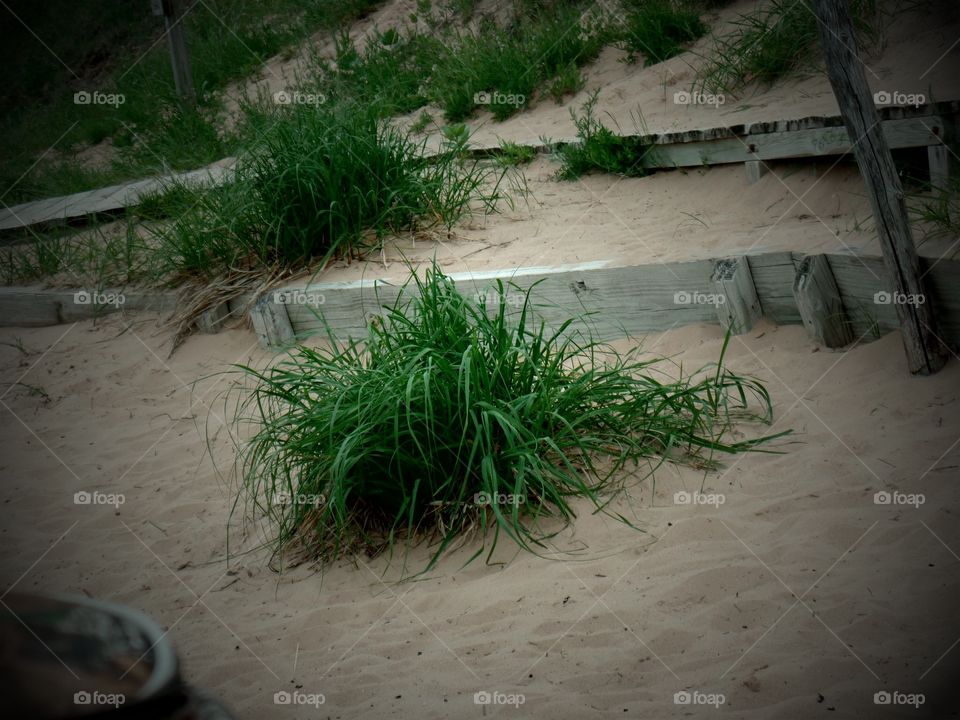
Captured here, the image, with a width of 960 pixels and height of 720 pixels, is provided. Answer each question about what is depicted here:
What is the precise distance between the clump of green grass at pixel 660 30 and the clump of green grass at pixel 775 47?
31.3 inches

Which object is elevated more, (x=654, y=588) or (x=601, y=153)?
(x=601, y=153)

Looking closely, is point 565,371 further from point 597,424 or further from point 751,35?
point 751,35

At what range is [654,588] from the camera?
2643 millimetres

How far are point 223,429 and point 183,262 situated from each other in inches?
67.9

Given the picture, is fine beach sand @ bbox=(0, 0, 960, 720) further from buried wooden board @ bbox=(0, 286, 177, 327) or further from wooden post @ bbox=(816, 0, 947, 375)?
buried wooden board @ bbox=(0, 286, 177, 327)

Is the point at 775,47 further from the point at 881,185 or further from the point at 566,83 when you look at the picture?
the point at 881,185

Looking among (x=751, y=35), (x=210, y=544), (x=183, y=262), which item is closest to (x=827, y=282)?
(x=210, y=544)

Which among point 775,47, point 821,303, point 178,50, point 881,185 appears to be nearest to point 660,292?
point 821,303

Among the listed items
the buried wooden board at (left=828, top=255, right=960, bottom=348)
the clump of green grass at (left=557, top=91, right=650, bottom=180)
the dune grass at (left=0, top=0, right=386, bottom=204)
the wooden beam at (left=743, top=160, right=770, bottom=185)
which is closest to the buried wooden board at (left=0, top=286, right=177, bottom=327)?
the dune grass at (left=0, top=0, right=386, bottom=204)

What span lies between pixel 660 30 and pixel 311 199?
374 centimetres

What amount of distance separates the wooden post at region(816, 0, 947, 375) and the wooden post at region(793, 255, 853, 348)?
1.02 ft

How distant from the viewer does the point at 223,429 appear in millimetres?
4352

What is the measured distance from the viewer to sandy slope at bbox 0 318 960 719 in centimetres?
223

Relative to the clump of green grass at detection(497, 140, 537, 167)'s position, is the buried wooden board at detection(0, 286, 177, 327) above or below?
above
